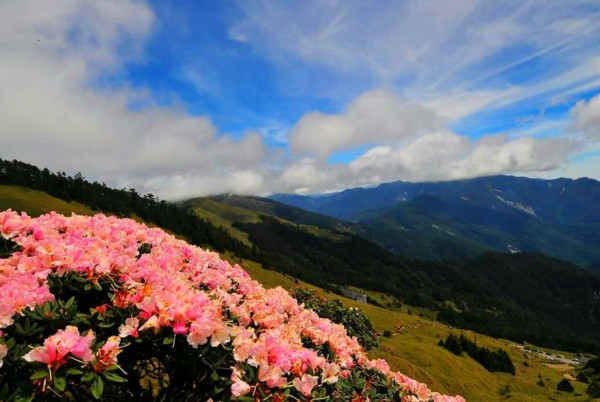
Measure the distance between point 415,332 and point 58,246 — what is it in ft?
409

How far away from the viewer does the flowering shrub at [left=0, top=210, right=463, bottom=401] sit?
394 centimetres

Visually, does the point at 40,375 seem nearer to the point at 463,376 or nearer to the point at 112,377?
the point at 112,377

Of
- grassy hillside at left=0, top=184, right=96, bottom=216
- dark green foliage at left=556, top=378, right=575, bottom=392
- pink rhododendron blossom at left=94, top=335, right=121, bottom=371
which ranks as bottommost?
dark green foliage at left=556, top=378, right=575, bottom=392

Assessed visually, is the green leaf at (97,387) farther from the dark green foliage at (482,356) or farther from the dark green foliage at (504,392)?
the dark green foliage at (482,356)

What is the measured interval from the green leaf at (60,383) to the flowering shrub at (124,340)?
2cm

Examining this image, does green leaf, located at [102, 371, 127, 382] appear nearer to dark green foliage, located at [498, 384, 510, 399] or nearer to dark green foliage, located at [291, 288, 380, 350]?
dark green foliage, located at [291, 288, 380, 350]

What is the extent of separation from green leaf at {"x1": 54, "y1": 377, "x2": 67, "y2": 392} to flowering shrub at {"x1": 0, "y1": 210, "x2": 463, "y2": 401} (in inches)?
0.7

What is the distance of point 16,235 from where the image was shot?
23.0 feet

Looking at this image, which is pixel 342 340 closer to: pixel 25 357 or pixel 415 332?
pixel 25 357

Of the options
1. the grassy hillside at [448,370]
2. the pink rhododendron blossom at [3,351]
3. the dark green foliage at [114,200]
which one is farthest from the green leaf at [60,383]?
the dark green foliage at [114,200]

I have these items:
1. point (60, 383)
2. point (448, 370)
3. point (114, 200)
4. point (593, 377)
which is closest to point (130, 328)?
point (60, 383)

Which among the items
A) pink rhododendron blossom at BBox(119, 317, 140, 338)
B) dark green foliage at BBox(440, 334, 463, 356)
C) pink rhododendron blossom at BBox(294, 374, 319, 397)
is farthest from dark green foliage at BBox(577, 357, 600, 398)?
pink rhododendron blossom at BBox(119, 317, 140, 338)

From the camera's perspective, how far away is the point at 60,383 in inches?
143

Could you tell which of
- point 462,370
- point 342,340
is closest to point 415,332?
point 462,370
